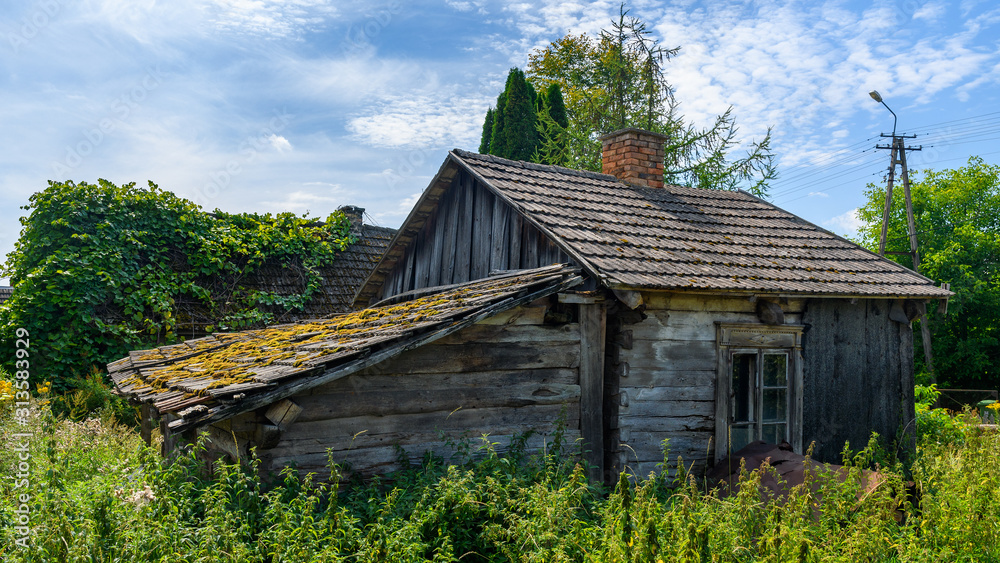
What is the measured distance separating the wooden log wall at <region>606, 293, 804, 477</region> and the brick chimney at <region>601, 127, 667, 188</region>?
371 centimetres

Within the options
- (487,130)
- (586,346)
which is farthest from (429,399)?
(487,130)

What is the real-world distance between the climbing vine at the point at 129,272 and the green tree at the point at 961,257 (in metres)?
24.1

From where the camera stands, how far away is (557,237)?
7578 millimetres

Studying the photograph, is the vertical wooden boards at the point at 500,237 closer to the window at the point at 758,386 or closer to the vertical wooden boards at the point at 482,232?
the vertical wooden boards at the point at 482,232

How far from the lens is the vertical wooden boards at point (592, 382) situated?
7.11m

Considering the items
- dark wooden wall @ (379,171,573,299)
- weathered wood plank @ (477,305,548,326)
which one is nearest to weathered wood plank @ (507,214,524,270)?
dark wooden wall @ (379,171,573,299)

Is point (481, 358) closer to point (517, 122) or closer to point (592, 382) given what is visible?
point (592, 382)

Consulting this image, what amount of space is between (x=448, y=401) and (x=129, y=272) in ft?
30.0

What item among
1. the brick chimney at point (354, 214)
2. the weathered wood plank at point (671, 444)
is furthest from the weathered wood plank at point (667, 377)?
the brick chimney at point (354, 214)

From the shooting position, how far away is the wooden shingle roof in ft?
24.6

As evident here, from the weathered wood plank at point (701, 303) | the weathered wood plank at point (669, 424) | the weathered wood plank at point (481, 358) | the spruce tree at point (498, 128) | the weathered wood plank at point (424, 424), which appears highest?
the spruce tree at point (498, 128)

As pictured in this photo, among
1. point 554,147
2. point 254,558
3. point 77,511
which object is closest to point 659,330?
point 254,558

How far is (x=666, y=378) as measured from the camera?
7559mm

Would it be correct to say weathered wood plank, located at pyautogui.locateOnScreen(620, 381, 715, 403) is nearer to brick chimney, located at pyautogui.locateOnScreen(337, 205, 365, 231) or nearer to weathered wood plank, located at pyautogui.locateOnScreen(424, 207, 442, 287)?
weathered wood plank, located at pyautogui.locateOnScreen(424, 207, 442, 287)
